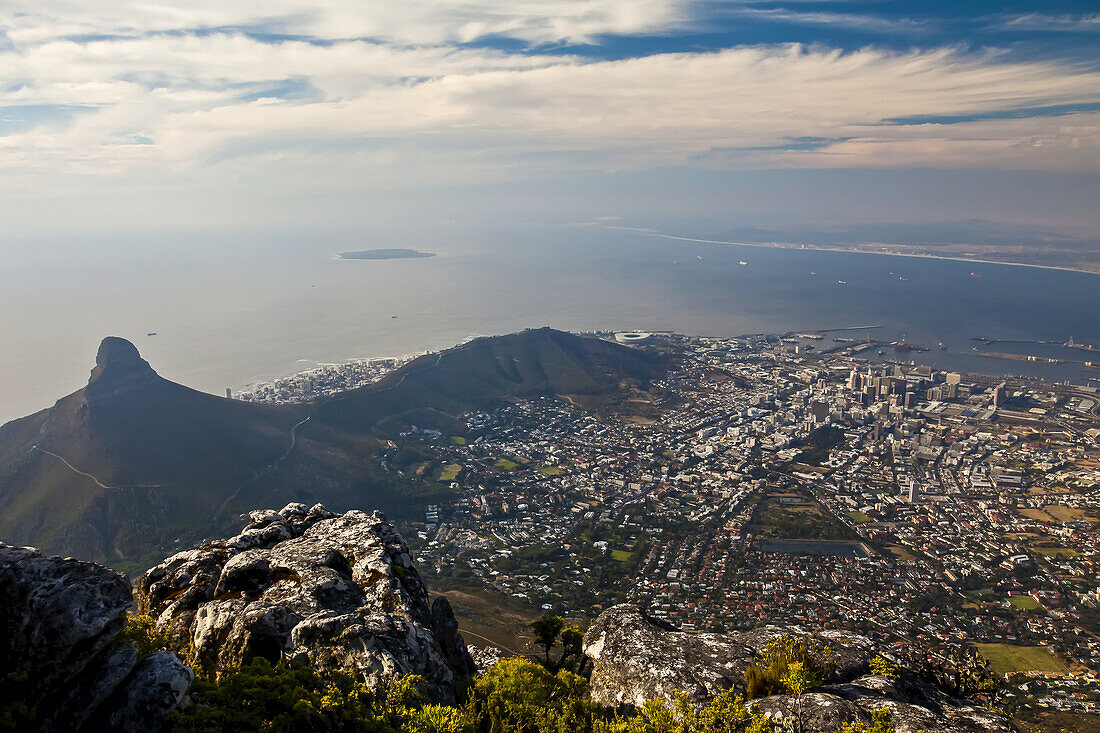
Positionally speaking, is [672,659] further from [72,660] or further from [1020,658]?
[1020,658]

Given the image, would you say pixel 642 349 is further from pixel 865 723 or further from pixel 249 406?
pixel 865 723

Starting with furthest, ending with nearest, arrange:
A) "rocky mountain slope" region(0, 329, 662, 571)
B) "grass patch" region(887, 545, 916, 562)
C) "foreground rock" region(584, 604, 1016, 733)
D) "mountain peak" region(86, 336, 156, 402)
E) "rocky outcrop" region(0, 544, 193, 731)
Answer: "mountain peak" region(86, 336, 156, 402) → "rocky mountain slope" region(0, 329, 662, 571) → "grass patch" region(887, 545, 916, 562) → "foreground rock" region(584, 604, 1016, 733) → "rocky outcrop" region(0, 544, 193, 731)

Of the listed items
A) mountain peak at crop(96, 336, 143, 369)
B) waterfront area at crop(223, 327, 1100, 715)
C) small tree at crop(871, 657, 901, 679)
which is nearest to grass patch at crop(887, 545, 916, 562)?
waterfront area at crop(223, 327, 1100, 715)

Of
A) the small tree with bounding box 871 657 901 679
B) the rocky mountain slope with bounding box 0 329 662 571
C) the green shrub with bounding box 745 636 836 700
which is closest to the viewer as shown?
the green shrub with bounding box 745 636 836 700

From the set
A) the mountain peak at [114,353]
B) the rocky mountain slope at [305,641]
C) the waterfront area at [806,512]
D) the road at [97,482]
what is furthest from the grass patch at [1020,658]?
the mountain peak at [114,353]

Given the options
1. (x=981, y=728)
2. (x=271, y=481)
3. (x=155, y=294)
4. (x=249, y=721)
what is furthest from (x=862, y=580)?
(x=155, y=294)

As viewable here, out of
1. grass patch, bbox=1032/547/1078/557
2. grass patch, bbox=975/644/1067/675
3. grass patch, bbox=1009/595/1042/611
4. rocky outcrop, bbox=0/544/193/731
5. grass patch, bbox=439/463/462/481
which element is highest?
rocky outcrop, bbox=0/544/193/731

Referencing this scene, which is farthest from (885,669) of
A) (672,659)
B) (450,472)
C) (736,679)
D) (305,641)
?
(450,472)

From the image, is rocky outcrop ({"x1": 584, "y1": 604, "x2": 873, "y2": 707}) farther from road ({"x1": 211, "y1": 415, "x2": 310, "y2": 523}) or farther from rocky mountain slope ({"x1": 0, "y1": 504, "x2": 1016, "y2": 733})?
road ({"x1": 211, "y1": 415, "x2": 310, "y2": 523})
